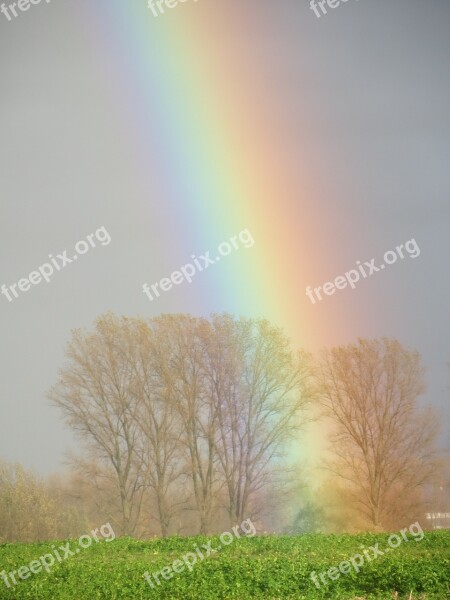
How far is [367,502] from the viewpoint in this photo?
3784 centimetres

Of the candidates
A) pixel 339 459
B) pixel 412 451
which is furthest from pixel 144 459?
pixel 412 451

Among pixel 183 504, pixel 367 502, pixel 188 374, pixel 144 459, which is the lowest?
pixel 367 502

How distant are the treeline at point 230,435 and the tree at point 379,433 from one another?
6 cm

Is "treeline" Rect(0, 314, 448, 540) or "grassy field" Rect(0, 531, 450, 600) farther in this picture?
"treeline" Rect(0, 314, 448, 540)

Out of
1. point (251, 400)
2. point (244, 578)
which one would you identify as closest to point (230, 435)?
point (251, 400)

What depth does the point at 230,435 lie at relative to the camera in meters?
38.7

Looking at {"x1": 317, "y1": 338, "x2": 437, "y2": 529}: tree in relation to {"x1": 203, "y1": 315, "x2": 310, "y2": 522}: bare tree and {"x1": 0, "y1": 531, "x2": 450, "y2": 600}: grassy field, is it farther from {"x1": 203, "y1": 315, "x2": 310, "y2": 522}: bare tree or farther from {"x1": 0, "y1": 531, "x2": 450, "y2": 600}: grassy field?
{"x1": 0, "y1": 531, "x2": 450, "y2": 600}: grassy field

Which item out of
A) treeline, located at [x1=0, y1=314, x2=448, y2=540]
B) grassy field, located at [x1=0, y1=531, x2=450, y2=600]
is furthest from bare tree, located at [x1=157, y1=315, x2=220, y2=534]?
grassy field, located at [x1=0, y1=531, x2=450, y2=600]

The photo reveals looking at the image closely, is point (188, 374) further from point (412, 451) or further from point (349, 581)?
point (349, 581)

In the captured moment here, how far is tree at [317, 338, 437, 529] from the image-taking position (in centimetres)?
3778

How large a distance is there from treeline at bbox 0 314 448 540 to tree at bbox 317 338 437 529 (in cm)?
6

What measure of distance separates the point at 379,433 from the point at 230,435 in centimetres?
652

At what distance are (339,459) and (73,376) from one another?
40.0ft

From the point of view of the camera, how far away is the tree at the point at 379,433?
124 feet
